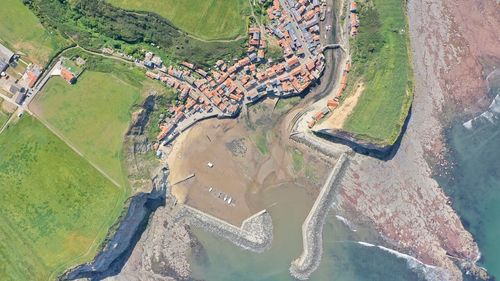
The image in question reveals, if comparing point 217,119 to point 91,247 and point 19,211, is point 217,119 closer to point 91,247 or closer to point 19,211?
point 91,247

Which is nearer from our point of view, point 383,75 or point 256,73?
point 383,75

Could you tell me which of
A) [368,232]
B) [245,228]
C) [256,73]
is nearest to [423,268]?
[368,232]

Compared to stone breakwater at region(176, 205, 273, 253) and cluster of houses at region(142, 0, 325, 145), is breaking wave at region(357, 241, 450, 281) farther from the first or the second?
cluster of houses at region(142, 0, 325, 145)

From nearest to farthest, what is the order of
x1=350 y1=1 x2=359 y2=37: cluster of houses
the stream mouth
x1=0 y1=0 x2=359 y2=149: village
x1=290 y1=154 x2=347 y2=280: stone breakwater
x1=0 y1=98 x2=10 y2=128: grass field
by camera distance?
x1=0 y1=98 x2=10 y2=128: grass field, the stream mouth, x1=0 y1=0 x2=359 y2=149: village, x1=350 y1=1 x2=359 y2=37: cluster of houses, x1=290 y1=154 x2=347 y2=280: stone breakwater

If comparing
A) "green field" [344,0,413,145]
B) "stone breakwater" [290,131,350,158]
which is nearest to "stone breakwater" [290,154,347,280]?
"stone breakwater" [290,131,350,158]

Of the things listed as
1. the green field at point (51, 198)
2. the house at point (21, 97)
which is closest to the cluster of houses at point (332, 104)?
the green field at point (51, 198)

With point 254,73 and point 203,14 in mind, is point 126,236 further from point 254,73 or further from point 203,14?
point 203,14

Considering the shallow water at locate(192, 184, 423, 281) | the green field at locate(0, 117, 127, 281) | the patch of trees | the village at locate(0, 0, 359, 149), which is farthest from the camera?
the shallow water at locate(192, 184, 423, 281)

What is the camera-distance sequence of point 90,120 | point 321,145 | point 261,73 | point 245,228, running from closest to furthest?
point 90,120
point 261,73
point 321,145
point 245,228
